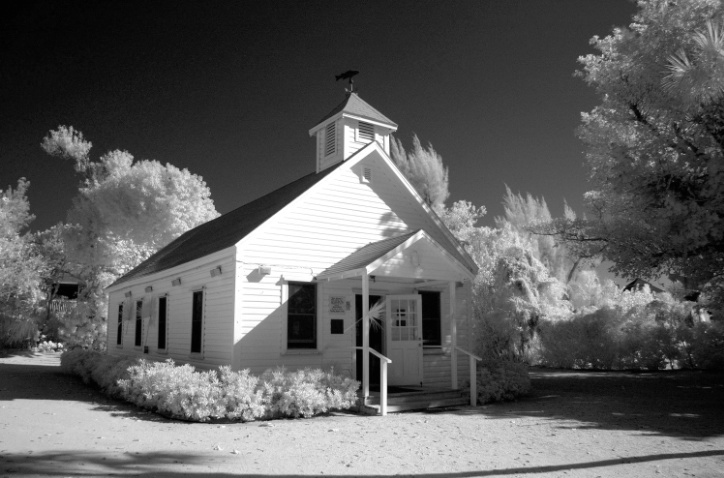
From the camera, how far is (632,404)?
1225cm

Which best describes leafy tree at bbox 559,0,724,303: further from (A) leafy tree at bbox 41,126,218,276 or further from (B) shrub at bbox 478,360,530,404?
(A) leafy tree at bbox 41,126,218,276

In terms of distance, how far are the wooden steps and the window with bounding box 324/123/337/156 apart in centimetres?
755

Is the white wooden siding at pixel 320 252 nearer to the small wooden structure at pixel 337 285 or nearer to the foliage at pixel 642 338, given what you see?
the small wooden structure at pixel 337 285

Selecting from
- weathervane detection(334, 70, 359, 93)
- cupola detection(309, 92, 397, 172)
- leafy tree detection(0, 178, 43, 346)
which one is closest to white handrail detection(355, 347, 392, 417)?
cupola detection(309, 92, 397, 172)

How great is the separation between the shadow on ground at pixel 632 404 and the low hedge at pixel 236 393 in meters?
2.91

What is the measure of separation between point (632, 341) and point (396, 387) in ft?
39.1

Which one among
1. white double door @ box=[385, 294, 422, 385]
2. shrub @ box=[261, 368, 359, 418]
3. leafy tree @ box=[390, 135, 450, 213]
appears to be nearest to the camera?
shrub @ box=[261, 368, 359, 418]

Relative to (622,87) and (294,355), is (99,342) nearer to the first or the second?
(294,355)

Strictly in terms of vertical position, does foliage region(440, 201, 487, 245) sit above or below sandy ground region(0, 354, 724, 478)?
above

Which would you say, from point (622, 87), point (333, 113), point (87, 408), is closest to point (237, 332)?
point (87, 408)

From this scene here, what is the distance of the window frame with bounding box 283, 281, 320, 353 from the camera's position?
12.4 meters

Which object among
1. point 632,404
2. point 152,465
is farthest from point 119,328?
point 632,404

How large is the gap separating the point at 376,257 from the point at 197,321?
513 centimetres

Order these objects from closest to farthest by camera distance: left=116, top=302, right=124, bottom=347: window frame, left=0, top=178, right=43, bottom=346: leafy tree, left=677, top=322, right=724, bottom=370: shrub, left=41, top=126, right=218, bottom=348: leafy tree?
left=677, top=322, right=724, bottom=370: shrub
left=116, top=302, right=124, bottom=347: window frame
left=0, top=178, right=43, bottom=346: leafy tree
left=41, top=126, right=218, bottom=348: leafy tree
